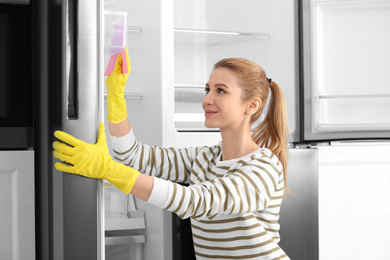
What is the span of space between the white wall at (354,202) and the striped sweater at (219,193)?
68 centimetres

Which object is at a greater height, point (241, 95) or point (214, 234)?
point (241, 95)

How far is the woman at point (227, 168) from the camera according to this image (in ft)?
4.21

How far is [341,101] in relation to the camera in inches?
87.5

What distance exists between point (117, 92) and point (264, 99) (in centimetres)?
47

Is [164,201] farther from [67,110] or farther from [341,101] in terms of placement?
[341,101]

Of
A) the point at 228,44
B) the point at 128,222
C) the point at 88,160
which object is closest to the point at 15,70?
the point at 88,160

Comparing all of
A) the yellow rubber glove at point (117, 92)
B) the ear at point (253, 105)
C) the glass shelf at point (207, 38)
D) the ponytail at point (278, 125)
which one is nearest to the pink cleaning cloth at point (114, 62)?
the yellow rubber glove at point (117, 92)

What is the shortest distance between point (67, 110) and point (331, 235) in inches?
56.7

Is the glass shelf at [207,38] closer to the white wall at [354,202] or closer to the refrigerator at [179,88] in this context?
the refrigerator at [179,88]

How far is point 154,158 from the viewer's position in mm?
1607

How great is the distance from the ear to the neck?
0.19ft

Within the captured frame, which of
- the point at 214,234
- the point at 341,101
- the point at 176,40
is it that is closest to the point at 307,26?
the point at 341,101

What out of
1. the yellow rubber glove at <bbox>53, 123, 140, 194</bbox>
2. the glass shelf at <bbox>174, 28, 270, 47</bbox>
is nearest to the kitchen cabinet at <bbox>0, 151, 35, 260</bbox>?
the yellow rubber glove at <bbox>53, 123, 140, 194</bbox>

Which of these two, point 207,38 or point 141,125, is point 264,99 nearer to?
point 141,125
